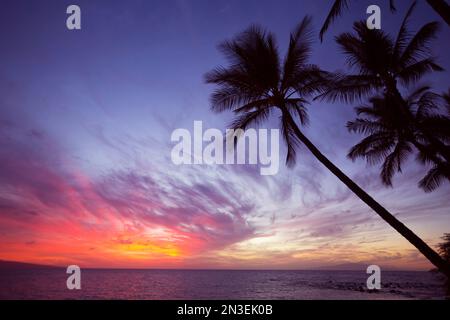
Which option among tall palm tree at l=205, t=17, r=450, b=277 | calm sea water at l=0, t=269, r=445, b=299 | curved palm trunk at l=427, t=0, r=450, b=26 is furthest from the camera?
calm sea water at l=0, t=269, r=445, b=299

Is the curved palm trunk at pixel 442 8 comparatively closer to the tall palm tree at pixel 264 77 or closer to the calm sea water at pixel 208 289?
the tall palm tree at pixel 264 77

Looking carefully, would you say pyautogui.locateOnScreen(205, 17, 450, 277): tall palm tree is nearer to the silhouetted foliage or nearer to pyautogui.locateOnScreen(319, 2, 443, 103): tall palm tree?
pyautogui.locateOnScreen(319, 2, 443, 103): tall palm tree

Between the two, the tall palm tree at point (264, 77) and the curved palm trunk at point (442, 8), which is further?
the tall palm tree at point (264, 77)

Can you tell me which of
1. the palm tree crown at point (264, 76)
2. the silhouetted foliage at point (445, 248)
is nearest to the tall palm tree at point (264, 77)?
the palm tree crown at point (264, 76)

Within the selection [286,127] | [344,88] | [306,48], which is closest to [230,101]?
[286,127]

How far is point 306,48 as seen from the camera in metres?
9.16

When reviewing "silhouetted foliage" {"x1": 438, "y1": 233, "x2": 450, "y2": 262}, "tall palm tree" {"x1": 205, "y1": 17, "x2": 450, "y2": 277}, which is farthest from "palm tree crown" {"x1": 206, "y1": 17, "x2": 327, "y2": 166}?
"silhouetted foliage" {"x1": 438, "y1": 233, "x2": 450, "y2": 262}

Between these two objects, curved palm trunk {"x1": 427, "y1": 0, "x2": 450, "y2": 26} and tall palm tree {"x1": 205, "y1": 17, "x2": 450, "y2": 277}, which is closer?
curved palm trunk {"x1": 427, "y1": 0, "x2": 450, "y2": 26}

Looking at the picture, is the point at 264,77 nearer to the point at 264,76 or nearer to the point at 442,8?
the point at 264,76

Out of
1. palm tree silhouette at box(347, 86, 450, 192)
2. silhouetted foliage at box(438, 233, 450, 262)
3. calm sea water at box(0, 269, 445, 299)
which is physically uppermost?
palm tree silhouette at box(347, 86, 450, 192)

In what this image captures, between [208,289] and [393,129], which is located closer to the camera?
[393,129]

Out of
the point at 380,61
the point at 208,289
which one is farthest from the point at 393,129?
the point at 208,289
